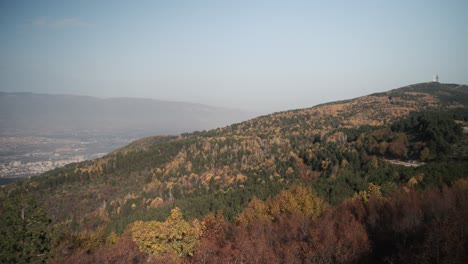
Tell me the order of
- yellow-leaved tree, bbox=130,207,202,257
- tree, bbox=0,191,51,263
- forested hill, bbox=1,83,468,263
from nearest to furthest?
tree, bbox=0,191,51,263 < yellow-leaved tree, bbox=130,207,202,257 < forested hill, bbox=1,83,468,263

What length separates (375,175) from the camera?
3381 inches

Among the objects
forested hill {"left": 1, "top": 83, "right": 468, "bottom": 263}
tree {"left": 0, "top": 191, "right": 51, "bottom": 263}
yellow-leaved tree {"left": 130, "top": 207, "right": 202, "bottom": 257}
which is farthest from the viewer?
forested hill {"left": 1, "top": 83, "right": 468, "bottom": 263}

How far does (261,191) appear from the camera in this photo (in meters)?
92.1

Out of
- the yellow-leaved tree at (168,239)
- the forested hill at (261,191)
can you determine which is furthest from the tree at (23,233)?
the yellow-leaved tree at (168,239)

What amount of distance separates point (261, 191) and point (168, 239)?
56.2m

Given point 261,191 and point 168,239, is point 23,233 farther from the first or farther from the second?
point 261,191

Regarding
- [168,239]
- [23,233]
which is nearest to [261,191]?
[168,239]

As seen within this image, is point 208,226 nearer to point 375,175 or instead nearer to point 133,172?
point 375,175

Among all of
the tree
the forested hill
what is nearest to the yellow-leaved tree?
the forested hill

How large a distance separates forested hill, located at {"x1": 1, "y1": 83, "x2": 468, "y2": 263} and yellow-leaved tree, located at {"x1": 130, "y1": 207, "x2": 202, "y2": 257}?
17 cm

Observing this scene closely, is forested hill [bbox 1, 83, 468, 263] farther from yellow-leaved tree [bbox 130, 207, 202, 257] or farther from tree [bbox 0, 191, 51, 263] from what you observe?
tree [bbox 0, 191, 51, 263]

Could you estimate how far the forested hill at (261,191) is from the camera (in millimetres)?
38031

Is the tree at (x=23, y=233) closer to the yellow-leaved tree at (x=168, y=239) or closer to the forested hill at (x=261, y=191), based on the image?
the forested hill at (x=261, y=191)

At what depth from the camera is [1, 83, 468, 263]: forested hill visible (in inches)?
1497
